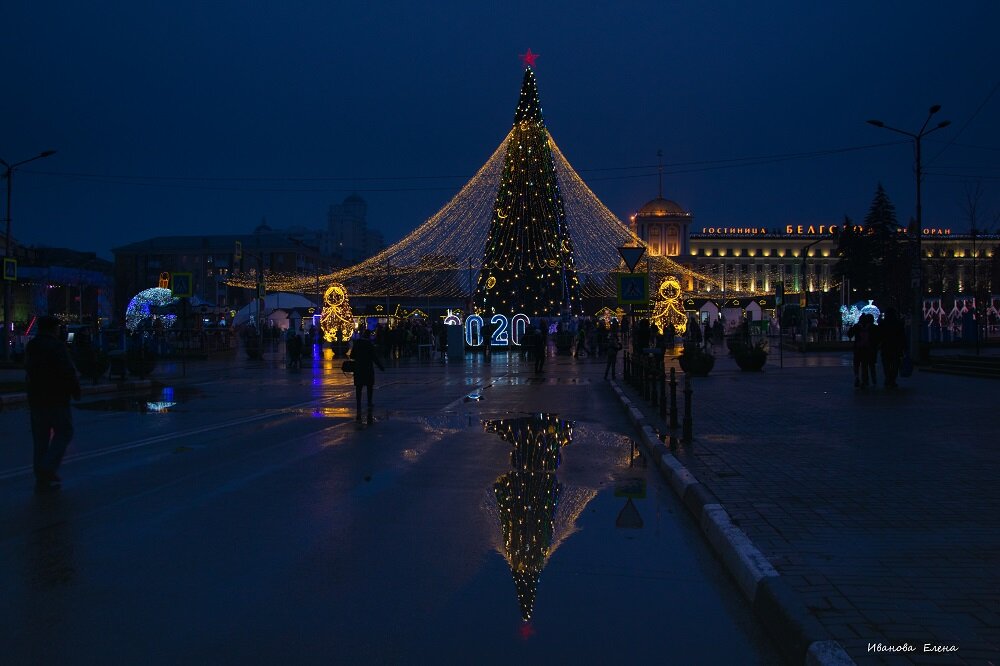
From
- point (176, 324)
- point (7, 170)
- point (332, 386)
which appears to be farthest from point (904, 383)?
point (176, 324)

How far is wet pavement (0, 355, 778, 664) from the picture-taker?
16.3 ft

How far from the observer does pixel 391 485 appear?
32.4ft

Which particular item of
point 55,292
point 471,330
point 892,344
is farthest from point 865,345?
point 55,292

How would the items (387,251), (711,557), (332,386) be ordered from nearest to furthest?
1. (711,557)
2. (332,386)
3. (387,251)

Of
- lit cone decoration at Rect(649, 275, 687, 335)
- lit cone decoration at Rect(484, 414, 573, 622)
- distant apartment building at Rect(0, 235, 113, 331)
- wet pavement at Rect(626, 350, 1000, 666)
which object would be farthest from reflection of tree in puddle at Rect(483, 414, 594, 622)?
distant apartment building at Rect(0, 235, 113, 331)

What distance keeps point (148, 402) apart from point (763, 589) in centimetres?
1935

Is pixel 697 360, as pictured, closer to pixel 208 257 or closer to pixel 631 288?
pixel 631 288

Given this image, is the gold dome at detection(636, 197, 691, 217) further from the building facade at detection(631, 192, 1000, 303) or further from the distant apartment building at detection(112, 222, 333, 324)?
the distant apartment building at detection(112, 222, 333, 324)

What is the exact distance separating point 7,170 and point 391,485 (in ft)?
107

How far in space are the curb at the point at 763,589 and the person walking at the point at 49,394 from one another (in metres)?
6.74

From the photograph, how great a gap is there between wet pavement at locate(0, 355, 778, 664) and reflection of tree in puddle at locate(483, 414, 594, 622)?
0.10 ft

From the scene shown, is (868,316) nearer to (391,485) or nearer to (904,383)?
(904,383)

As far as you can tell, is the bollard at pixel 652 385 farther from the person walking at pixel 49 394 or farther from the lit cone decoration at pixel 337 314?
the lit cone decoration at pixel 337 314

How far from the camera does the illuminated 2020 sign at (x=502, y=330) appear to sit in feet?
175
